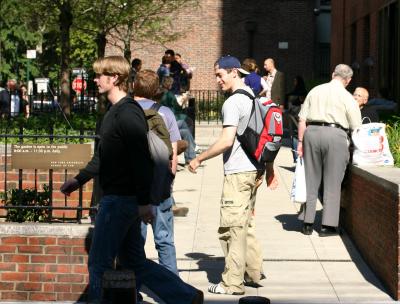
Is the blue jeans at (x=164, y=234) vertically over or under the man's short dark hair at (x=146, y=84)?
under

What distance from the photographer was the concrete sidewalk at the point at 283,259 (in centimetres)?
957

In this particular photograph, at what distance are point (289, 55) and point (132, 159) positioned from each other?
1597 inches

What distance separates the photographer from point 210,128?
30141 mm

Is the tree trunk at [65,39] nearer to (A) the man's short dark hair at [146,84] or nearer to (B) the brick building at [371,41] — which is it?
(B) the brick building at [371,41]

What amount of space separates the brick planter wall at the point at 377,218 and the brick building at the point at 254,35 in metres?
34.6

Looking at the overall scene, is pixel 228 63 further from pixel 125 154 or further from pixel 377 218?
pixel 125 154

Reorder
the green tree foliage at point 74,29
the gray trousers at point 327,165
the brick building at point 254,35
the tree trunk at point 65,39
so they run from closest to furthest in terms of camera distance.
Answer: the gray trousers at point 327,165 < the tree trunk at point 65,39 < the green tree foliage at point 74,29 < the brick building at point 254,35

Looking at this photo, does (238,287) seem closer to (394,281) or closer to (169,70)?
(394,281)

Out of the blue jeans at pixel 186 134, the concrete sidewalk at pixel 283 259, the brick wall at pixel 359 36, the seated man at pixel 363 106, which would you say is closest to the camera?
the concrete sidewalk at pixel 283 259

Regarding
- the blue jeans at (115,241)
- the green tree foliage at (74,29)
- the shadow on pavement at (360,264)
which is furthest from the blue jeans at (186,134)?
the blue jeans at (115,241)

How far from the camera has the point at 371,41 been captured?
2858 centimetres

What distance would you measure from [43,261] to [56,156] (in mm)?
840

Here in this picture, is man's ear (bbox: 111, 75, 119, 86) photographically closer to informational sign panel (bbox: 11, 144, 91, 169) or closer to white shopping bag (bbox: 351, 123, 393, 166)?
informational sign panel (bbox: 11, 144, 91, 169)

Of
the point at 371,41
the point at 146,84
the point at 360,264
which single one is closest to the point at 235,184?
the point at 146,84
